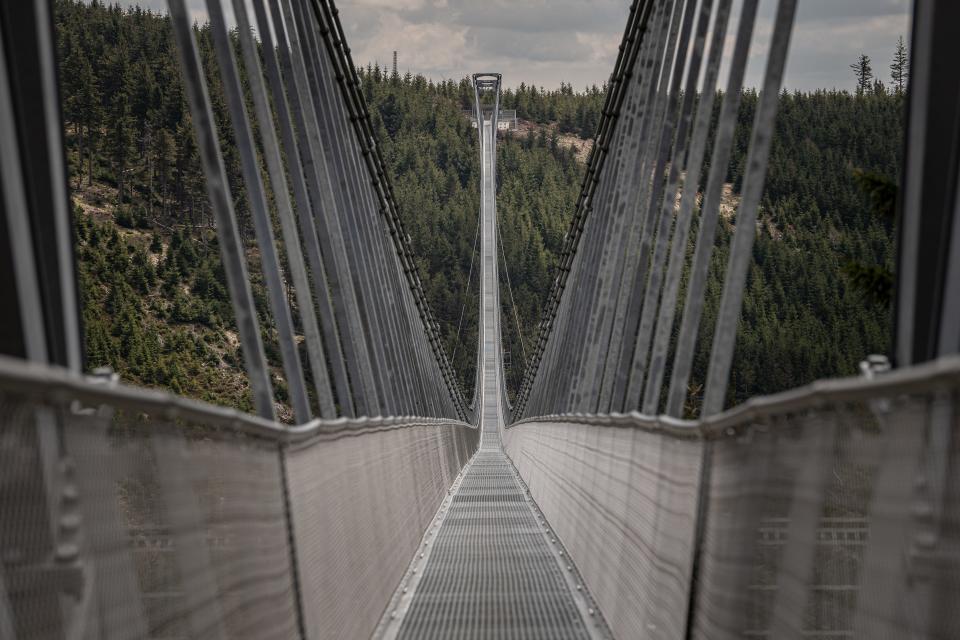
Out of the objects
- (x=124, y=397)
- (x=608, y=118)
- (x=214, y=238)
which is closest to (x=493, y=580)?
(x=124, y=397)

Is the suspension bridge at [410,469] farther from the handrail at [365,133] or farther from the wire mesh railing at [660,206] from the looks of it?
the handrail at [365,133]

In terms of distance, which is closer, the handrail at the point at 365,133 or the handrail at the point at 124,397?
the handrail at the point at 124,397

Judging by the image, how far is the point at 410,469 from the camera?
43.4 feet

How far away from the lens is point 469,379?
442 ft

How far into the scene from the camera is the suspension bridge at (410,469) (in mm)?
2936

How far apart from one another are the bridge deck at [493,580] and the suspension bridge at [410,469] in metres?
0.06

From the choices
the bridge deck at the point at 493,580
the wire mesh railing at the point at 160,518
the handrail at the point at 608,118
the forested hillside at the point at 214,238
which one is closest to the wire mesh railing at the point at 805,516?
the bridge deck at the point at 493,580

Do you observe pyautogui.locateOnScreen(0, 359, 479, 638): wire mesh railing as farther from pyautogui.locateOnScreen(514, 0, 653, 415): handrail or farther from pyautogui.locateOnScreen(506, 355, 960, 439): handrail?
pyautogui.locateOnScreen(514, 0, 653, 415): handrail

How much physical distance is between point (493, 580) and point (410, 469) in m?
2.63

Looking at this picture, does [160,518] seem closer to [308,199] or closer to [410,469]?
[308,199]

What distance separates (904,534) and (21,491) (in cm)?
169

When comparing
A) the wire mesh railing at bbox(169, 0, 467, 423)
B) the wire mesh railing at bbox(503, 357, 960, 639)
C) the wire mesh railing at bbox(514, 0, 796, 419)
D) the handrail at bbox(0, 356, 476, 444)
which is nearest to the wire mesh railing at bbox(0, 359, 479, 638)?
the handrail at bbox(0, 356, 476, 444)

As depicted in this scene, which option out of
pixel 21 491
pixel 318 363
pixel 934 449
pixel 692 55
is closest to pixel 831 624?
pixel 934 449

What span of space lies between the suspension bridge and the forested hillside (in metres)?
65.0
